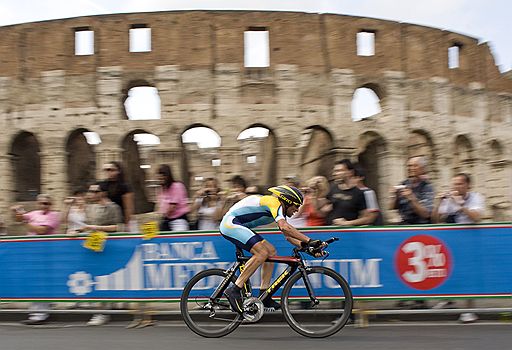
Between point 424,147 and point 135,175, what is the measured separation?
11607 mm

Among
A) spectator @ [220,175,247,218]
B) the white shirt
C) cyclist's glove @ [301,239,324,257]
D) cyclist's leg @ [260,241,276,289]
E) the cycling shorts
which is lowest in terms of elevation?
cyclist's leg @ [260,241,276,289]

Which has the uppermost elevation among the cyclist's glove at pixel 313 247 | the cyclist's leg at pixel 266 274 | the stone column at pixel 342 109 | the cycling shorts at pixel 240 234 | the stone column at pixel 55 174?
the stone column at pixel 342 109

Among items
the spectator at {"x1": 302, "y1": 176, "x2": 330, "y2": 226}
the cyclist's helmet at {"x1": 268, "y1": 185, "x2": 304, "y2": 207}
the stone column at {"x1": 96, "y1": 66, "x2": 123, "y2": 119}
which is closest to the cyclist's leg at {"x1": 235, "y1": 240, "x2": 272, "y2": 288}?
the cyclist's helmet at {"x1": 268, "y1": 185, "x2": 304, "y2": 207}

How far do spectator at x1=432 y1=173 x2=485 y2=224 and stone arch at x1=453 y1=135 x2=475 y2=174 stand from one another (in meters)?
18.2

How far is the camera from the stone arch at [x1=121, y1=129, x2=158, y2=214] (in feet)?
76.4

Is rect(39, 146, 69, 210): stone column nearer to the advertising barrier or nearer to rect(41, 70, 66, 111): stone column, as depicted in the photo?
rect(41, 70, 66, 111): stone column

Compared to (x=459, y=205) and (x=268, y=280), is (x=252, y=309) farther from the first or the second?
(x=459, y=205)

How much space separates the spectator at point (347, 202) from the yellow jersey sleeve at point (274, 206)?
1514 millimetres

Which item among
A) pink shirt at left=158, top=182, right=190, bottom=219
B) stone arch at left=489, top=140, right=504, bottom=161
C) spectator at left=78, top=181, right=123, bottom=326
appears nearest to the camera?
spectator at left=78, top=181, right=123, bottom=326

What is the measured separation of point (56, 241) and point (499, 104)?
23.1m

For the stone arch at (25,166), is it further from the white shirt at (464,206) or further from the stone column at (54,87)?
Result: the white shirt at (464,206)

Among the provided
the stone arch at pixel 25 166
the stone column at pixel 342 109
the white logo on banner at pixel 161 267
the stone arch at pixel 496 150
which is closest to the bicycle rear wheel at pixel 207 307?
the white logo on banner at pixel 161 267

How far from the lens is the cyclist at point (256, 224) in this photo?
232 inches

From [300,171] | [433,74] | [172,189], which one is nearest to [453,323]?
[172,189]
